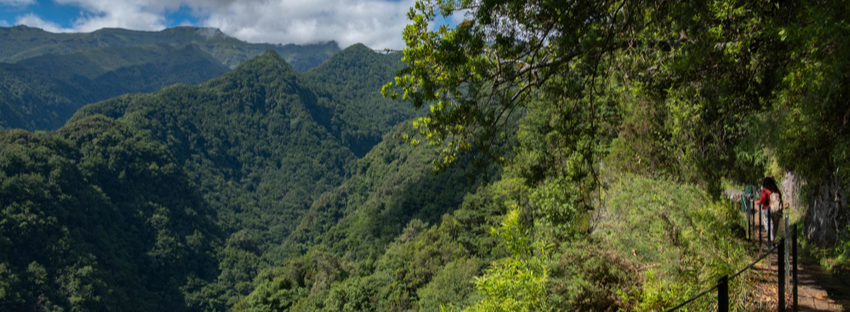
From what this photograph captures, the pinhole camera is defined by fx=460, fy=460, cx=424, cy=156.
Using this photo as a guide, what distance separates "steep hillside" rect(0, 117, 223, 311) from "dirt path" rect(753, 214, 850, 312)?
246 ft

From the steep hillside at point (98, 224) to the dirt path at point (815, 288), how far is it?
75.1 meters

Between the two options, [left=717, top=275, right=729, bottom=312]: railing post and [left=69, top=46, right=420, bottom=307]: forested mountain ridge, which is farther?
[left=69, top=46, right=420, bottom=307]: forested mountain ridge

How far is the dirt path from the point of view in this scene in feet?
14.2

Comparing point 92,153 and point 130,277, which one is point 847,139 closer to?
point 130,277

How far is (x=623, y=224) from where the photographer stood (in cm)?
624

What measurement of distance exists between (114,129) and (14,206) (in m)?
42.4

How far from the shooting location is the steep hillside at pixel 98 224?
209 feet

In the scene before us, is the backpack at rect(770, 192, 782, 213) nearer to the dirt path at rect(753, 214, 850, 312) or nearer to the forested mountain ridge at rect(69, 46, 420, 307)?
the dirt path at rect(753, 214, 850, 312)

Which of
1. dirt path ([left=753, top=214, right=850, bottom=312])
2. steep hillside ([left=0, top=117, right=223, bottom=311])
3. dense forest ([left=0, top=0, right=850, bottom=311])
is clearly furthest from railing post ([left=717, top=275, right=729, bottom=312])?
steep hillside ([left=0, top=117, right=223, bottom=311])

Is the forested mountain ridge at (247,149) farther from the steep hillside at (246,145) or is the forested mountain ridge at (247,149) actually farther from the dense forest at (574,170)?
the dense forest at (574,170)

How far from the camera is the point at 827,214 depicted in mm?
5535

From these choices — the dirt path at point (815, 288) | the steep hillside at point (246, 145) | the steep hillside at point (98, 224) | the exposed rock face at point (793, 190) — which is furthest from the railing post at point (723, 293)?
the steep hillside at point (246, 145)

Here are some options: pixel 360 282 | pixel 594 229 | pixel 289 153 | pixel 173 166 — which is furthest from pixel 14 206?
pixel 289 153

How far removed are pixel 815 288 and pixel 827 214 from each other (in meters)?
1.33
